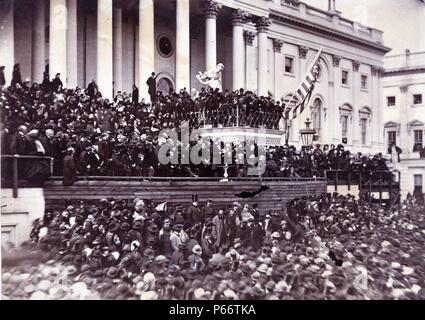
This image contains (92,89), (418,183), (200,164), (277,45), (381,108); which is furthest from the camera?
(277,45)

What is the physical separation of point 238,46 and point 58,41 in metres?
6.96

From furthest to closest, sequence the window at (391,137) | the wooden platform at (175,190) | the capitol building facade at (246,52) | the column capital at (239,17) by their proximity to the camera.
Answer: the column capital at (239,17) → the window at (391,137) → the capitol building facade at (246,52) → the wooden platform at (175,190)

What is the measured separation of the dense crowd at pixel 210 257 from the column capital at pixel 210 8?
8.82 metres

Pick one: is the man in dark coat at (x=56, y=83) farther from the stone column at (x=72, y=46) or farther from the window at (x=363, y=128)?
the window at (x=363, y=128)

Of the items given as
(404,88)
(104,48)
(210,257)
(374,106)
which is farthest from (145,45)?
(374,106)

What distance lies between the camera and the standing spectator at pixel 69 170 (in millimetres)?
9398

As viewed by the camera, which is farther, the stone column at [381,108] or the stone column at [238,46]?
the stone column at [238,46]

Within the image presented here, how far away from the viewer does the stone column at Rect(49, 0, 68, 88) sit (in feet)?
41.9

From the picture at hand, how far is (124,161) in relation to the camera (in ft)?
35.4

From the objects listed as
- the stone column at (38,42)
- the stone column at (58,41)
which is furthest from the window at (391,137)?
the stone column at (38,42)

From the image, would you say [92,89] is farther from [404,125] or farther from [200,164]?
[404,125]

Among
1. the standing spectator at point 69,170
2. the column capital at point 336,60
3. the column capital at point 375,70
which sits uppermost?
the column capital at point 336,60

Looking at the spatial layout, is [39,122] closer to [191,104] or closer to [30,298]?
[30,298]

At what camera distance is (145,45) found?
1535 cm
